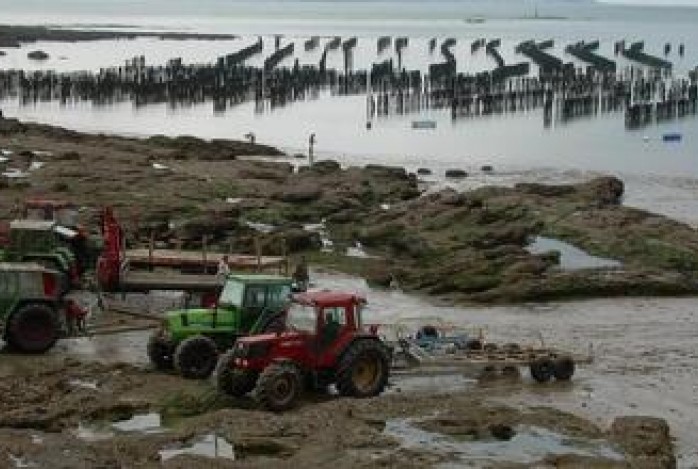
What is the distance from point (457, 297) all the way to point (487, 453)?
13623 millimetres

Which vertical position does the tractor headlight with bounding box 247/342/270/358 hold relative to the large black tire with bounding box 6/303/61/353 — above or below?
above

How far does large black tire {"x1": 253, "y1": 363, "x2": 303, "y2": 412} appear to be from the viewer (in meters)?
16.8

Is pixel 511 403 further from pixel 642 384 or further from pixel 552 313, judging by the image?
pixel 552 313

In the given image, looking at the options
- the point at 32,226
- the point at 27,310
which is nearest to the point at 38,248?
the point at 32,226

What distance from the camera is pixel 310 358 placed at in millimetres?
17672

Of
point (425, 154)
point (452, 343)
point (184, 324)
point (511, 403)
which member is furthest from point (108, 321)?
point (425, 154)

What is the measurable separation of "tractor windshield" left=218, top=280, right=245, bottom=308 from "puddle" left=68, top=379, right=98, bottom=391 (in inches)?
97.7

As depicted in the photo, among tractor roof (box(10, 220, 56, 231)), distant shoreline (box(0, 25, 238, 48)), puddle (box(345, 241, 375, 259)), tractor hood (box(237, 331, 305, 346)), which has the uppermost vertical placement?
tractor hood (box(237, 331, 305, 346))

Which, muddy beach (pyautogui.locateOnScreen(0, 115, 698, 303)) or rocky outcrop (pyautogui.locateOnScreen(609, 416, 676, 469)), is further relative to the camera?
muddy beach (pyautogui.locateOnScreen(0, 115, 698, 303))

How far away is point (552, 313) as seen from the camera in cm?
2744

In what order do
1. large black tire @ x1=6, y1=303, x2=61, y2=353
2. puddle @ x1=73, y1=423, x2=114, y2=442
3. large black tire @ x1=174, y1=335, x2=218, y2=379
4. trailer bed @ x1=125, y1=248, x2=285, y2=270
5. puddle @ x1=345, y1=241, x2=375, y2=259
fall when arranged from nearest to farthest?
puddle @ x1=73, y1=423, x2=114, y2=442 < large black tire @ x1=174, y1=335, x2=218, y2=379 < large black tire @ x1=6, y1=303, x2=61, y2=353 < trailer bed @ x1=125, y1=248, x2=285, y2=270 < puddle @ x1=345, y1=241, x2=375, y2=259

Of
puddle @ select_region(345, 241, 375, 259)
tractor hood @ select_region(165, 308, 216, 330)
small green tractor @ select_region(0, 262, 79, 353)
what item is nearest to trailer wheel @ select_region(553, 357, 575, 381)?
tractor hood @ select_region(165, 308, 216, 330)

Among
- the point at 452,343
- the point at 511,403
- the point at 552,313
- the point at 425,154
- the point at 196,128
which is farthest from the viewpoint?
the point at 196,128

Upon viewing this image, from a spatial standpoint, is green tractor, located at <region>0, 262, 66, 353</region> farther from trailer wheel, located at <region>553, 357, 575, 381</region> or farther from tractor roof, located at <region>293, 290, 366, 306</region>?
trailer wheel, located at <region>553, 357, 575, 381</region>
